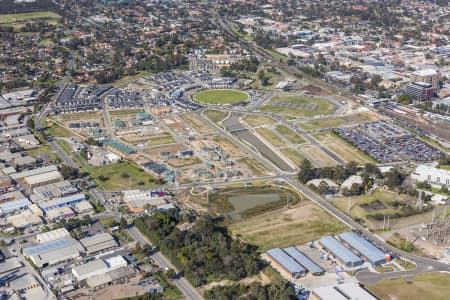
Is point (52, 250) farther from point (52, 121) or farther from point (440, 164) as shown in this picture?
point (440, 164)

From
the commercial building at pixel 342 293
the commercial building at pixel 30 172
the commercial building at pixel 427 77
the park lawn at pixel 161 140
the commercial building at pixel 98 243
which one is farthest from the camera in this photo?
the commercial building at pixel 427 77

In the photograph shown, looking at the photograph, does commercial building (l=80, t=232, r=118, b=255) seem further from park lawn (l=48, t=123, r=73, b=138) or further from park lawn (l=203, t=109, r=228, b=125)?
park lawn (l=203, t=109, r=228, b=125)

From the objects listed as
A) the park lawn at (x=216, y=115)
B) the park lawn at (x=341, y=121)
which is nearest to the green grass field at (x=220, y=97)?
the park lawn at (x=216, y=115)

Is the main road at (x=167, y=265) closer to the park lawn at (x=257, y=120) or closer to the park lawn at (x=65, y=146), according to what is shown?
the park lawn at (x=65, y=146)

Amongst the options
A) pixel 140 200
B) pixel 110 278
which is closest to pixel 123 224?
pixel 140 200

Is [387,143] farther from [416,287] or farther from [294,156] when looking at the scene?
[416,287]

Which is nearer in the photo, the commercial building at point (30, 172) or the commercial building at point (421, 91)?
the commercial building at point (30, 172)

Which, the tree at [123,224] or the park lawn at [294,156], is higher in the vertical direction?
the tree at [123,224]

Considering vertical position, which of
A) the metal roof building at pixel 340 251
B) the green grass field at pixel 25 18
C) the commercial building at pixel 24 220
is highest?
the green grass field at pixel 25 18
